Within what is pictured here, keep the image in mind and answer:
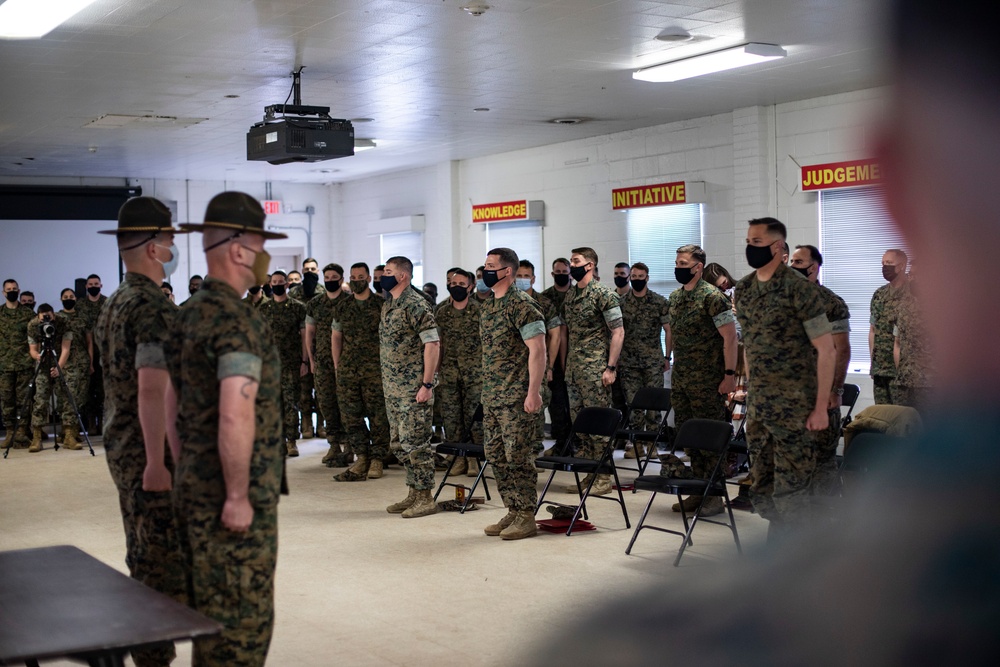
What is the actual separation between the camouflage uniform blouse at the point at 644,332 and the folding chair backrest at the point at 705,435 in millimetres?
3192

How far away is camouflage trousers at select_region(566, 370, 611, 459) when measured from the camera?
7848 mm

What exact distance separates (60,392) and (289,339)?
311 centimetres

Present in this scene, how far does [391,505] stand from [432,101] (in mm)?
4356

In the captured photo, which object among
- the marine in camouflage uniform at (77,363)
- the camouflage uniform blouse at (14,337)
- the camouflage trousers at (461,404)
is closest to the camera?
the camouflage trousers at (461,404)

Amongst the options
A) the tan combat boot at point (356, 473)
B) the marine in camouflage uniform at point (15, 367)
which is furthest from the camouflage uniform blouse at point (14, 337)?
the tan combat boot at point (356, 473)

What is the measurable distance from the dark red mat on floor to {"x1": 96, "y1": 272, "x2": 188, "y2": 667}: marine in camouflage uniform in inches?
130

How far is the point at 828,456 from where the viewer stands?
6160mm

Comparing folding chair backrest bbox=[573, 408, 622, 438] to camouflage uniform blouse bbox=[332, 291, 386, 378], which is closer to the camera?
folding chair backrest bbox=[573, 408, 622, 438]

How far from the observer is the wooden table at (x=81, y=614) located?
2.39m

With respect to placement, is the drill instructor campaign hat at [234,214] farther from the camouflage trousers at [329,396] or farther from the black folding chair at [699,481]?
the camouflage trousers at [329,396]

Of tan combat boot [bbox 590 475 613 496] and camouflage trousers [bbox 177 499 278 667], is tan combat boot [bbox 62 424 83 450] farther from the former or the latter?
camouflage trousers [bbox 177 499 278 667]

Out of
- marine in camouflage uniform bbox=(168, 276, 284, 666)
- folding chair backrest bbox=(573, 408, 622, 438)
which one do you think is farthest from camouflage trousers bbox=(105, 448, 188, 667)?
folding chair backrest bbox=(573, 408, 622, 438)

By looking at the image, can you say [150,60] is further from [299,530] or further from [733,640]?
[733,640]

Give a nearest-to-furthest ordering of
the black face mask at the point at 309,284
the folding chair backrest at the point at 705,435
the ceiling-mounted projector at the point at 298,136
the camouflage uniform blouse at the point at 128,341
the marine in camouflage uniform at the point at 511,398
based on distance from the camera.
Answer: the camouflage uniform blouse at the point at 128,341 → the folding chair backrest at the point at 705,435 → the marine in camouflage uniform at the point at 511,398 → the ceiling-mounted projector at the point at 298,136 → the black face mask at the point at 309,284
